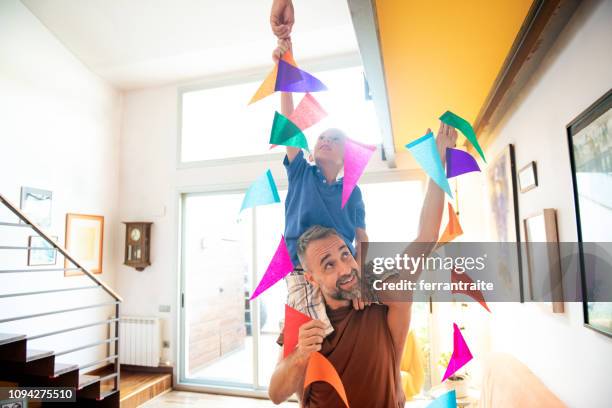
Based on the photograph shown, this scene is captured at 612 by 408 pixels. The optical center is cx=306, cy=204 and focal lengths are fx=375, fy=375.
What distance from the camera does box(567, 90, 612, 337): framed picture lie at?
0.94m

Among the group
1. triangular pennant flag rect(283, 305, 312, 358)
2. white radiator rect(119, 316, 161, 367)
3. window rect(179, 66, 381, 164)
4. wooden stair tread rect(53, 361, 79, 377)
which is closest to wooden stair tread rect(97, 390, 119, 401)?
wooden stair tread rect(53, 361, 79, 377)

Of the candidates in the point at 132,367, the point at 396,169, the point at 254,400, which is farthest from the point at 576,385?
the point at 132,367

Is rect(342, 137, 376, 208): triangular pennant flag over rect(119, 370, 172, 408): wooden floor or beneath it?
over

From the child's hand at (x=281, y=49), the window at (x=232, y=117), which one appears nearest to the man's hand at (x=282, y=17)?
the child's hand at (x=281, y=49)

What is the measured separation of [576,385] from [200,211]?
3832mm

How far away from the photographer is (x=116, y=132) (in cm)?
461

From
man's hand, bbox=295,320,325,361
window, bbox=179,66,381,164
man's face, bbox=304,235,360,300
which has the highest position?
window, bbox=179,66,381,164

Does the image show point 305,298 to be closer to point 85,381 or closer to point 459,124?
point 459,124

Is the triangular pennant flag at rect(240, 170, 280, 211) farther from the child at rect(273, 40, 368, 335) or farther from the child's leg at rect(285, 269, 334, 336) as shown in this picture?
the child's leg at rect(285, 269, 334, 336)

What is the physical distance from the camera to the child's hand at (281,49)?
2.51 feet

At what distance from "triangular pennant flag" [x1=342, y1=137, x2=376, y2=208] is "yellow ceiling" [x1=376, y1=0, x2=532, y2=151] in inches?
23.8

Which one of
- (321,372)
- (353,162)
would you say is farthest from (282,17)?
(321,372)

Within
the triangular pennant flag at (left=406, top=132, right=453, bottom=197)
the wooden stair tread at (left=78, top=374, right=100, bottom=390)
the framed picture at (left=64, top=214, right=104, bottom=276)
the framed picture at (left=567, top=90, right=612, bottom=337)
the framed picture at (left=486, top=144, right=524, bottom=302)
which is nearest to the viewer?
the triangular pennant flag at (left=406, top=132, right=453, bottom=197)

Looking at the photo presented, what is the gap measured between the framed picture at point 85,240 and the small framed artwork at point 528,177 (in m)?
3.92
